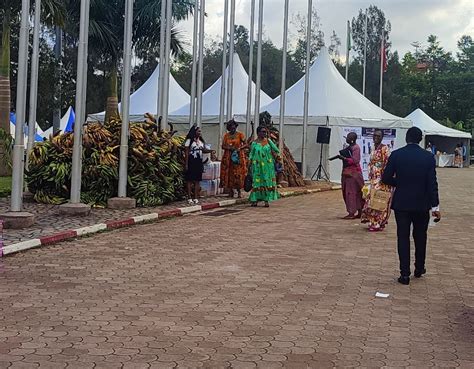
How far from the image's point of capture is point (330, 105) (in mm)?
25578

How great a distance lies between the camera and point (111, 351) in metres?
4.71

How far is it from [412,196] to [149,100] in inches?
1025

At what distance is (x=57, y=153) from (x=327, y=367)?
417 inches

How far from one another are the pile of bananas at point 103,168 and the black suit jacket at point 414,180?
23.7 ft

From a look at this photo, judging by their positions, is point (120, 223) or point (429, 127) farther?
point (429, 127)

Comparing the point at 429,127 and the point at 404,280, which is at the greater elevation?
the point at 429,127

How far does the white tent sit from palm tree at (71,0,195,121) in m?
3.54

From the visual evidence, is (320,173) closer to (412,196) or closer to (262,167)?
(262,167)

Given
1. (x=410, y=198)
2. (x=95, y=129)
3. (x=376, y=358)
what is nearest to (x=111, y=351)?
(x=376, y=358)

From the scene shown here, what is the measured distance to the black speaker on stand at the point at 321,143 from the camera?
23.2 metres

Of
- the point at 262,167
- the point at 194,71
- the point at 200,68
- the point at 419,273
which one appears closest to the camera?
the point at 419,273

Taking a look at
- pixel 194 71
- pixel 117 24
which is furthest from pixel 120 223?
pixel 117 24

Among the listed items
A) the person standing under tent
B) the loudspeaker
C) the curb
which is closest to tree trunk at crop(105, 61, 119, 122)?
the loudspeaker

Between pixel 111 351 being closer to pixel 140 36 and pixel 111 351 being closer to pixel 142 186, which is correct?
pixel 142 186
